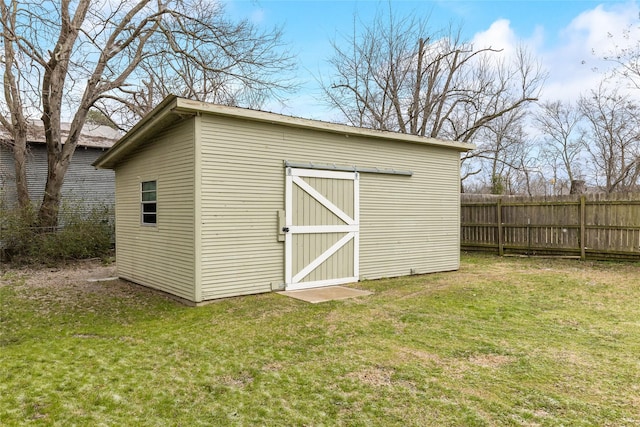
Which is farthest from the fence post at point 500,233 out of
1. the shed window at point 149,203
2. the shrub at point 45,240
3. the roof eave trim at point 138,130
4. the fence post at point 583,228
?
the shrub at point 45,240

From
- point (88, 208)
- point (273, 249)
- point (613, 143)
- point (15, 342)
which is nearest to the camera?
point (15, 342)

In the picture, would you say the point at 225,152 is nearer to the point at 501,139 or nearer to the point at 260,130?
the point at 260,130

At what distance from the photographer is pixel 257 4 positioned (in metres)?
10.6

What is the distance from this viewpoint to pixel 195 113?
5.81 meters

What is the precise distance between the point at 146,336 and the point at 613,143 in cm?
2234

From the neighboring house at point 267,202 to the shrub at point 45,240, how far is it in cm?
301

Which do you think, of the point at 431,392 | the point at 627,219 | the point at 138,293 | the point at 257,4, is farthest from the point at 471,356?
the point at 257,4

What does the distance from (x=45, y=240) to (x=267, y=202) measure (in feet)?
22.9

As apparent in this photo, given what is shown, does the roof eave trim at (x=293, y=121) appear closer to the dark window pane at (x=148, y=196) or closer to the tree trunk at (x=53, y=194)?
the dark window pane at (x=148, y=196)

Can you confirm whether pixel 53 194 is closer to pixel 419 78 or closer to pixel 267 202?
pixel 267 202

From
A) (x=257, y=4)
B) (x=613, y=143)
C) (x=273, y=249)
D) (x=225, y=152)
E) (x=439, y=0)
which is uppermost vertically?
(x=439, y=0)

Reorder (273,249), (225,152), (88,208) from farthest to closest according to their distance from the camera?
(88,208)
(273,249)
(225,152)

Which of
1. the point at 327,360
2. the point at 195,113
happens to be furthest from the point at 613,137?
the point at 327,360

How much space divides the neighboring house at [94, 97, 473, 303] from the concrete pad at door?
20 centimetres
